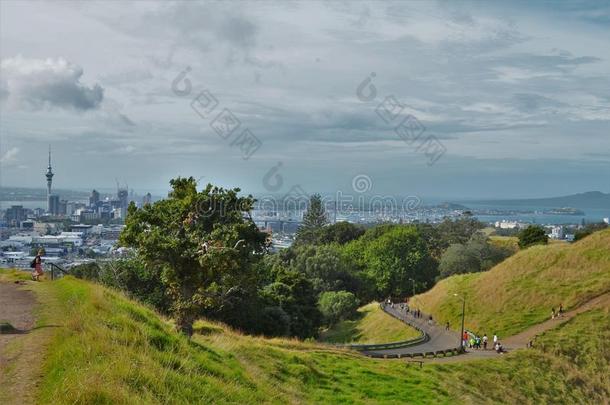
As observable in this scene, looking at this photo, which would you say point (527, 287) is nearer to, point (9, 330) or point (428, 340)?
point (428, 340)

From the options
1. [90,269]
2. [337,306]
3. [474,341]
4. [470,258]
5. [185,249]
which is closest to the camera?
[185,249]

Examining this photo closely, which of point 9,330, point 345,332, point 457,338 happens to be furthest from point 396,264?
point 9,330

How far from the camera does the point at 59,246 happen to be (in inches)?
3356

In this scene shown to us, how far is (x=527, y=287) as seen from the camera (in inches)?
2429

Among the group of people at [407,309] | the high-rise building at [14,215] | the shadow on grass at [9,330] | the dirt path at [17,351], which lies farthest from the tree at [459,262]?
the high-rise building at [14,215]

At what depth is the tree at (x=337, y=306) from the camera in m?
70.1

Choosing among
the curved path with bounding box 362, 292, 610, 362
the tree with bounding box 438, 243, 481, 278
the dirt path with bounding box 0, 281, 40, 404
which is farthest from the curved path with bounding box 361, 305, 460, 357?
the dirt path with bounding box 0, 281, 40, 404

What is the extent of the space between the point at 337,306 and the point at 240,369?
179 feet

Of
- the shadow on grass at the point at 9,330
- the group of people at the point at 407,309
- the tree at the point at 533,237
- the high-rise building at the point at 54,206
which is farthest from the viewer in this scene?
the high-rise building at the point at 54,206

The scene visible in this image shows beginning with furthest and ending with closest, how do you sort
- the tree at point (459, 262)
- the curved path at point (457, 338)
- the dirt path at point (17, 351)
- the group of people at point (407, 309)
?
the tree at point (459, 262) < the group of people at point (407, 309) < the curved path at point (457, 338) < the dirt path at point (17, 351)

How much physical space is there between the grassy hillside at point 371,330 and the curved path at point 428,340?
1100 millimetres

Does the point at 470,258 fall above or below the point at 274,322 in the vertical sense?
above

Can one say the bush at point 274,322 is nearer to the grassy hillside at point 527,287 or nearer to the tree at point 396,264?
the grassy hillside at point 527,287

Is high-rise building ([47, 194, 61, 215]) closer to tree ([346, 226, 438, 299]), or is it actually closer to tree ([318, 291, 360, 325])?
tree ([346, 226, 438, 299])
